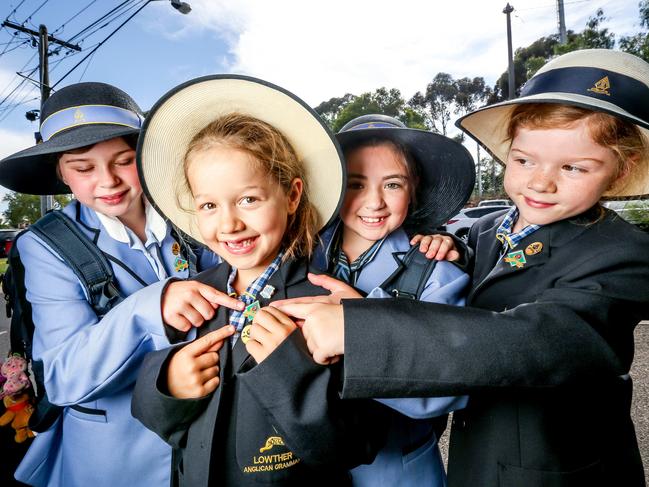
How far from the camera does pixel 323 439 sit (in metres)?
0.93

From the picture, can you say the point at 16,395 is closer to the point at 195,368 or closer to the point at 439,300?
the point at 195,368

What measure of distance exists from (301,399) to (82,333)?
708 millimetres

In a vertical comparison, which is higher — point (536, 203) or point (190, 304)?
point (536, 203)

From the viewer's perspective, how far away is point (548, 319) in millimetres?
952

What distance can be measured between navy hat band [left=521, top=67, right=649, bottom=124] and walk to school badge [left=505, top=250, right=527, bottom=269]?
52 centimetres

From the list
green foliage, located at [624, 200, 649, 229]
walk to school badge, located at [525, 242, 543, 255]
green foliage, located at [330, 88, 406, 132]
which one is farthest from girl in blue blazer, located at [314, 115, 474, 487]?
green foliage, located at [330, 88, 406, 132]

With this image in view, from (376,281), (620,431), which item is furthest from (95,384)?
(620,431)

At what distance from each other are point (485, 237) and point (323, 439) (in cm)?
108

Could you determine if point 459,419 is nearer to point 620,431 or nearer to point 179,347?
point 620,431

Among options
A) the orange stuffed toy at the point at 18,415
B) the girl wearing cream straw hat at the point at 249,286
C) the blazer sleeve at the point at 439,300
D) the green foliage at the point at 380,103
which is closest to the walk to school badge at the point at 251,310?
the girl wearing cream straw hat at the point at 249,286

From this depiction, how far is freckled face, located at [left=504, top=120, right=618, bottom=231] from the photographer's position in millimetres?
1194

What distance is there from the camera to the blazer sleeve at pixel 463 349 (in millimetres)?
865

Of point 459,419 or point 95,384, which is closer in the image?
point 95,384

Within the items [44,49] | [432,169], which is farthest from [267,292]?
[44,49]
